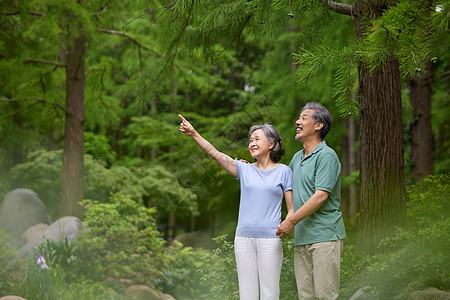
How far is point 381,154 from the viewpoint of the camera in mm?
4605

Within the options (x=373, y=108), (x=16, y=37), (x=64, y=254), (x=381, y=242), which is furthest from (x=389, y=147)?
(x=16, y=37)

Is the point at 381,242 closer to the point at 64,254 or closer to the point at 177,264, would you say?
the point at 64,254

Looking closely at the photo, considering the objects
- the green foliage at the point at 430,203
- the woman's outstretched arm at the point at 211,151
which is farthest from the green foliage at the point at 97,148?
the woman's outstretched arm at the point at 211,151

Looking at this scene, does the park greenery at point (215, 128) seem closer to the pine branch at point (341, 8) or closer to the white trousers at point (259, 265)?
the pine branch at point (341, 8)

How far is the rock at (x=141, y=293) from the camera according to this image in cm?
650

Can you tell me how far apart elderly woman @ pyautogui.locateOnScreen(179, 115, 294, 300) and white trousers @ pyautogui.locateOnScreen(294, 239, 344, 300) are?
0.52 feet

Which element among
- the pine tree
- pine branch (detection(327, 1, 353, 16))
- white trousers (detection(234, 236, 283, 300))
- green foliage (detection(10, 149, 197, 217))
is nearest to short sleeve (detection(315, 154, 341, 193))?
white trousers (detection(234, 236, 283, 300))

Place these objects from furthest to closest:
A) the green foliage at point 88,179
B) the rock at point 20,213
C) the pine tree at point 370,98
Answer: the green foliage at point 88,179
the rock at point 20,213
the pine tree at point 370,98

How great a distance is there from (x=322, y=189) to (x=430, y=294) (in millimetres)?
1286

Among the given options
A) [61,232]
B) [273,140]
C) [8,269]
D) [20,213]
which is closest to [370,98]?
[273,140]

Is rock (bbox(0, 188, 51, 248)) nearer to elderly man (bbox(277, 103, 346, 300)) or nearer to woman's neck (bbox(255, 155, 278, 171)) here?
woman's neck (bbox(255, 155, 278, 171))

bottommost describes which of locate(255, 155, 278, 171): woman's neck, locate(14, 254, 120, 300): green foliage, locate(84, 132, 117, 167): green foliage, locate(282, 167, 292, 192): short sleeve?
locate(14, 254, 120, 300): green foliage

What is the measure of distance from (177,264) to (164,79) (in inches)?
165

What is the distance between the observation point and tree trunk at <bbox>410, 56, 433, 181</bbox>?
31.0 ft
